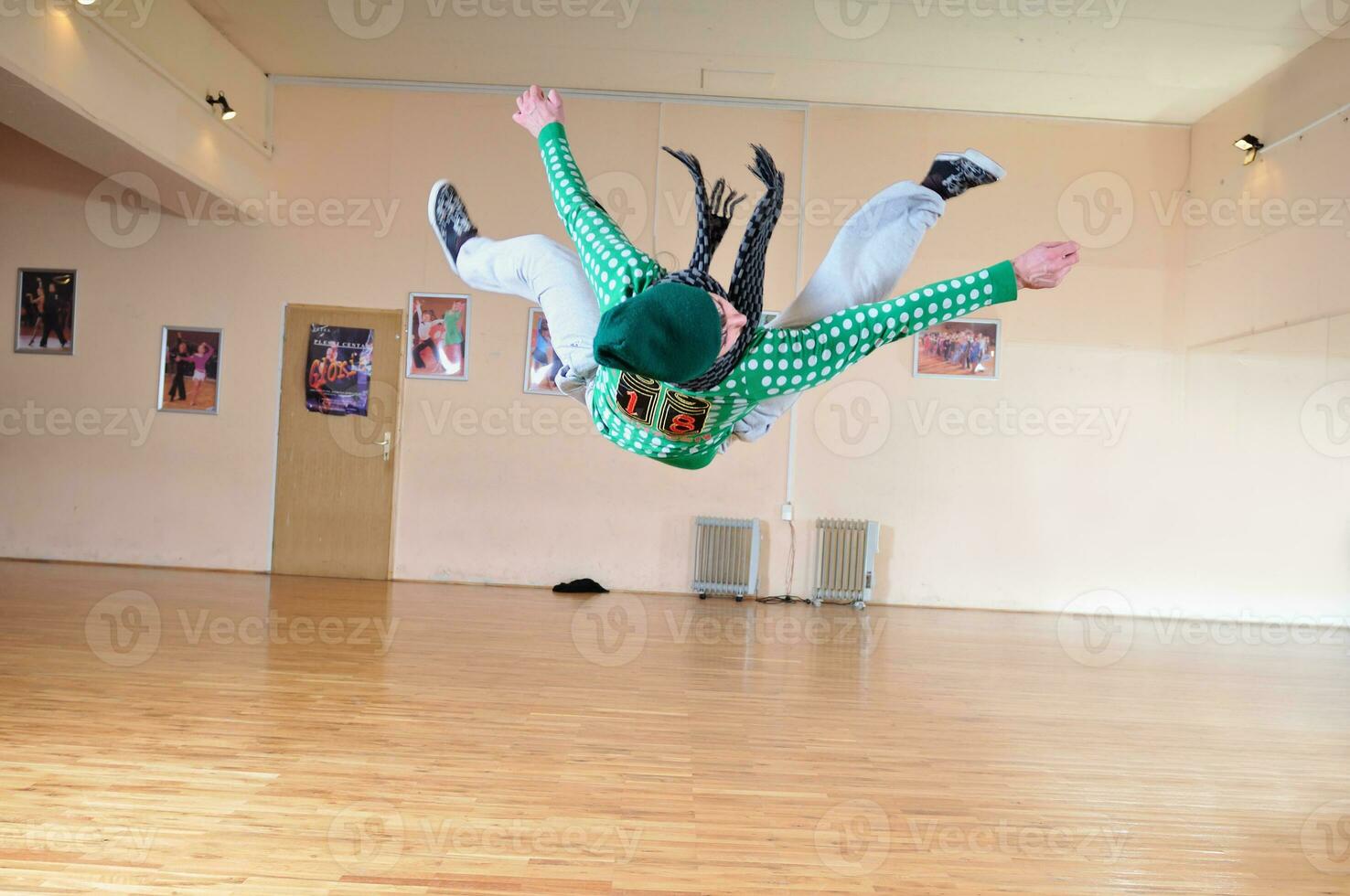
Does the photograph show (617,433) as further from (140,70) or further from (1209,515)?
(1209,515)

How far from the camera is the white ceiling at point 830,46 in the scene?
21.7 ft

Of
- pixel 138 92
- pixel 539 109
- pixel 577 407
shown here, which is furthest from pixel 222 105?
pixel 539 109

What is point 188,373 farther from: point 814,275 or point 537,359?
point 814,275

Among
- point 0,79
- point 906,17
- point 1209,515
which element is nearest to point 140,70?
point 0,79

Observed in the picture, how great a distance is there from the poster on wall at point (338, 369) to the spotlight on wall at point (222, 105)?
171cm

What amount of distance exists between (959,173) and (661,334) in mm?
1319

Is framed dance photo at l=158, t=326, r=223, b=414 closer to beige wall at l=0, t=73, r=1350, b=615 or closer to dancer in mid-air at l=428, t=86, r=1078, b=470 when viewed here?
beige wall at l=0, t=73, r=1350, b=615

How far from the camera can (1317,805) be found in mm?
3297

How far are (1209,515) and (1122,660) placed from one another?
8.96 ft

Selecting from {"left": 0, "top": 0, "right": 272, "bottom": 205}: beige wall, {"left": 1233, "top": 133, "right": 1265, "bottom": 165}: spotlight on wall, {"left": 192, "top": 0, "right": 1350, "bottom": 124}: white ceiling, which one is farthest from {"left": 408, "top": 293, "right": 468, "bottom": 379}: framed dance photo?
{"left": 1233, "top": 133, "right": 1265, "bottom": 165}: spotlight on wall

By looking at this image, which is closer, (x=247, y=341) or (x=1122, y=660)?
(x=1122, y=660)

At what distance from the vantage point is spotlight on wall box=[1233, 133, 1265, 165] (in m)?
7.31

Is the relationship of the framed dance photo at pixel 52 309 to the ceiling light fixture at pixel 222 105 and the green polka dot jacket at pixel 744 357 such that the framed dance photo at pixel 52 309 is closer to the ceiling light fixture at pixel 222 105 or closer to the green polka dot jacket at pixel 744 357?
the ceiling light fixture at pixel 222 105

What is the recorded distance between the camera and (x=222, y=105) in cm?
729
